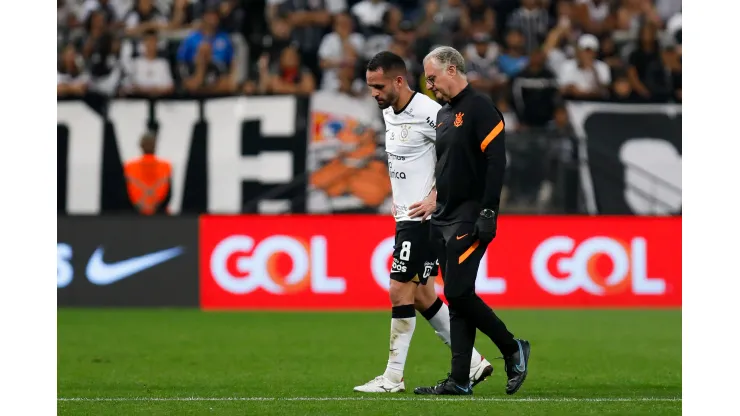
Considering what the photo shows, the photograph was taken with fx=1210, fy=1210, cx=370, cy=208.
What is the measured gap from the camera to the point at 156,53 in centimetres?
1895

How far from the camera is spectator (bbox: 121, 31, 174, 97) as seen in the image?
18.6 meters

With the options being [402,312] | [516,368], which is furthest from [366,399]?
[516,368]

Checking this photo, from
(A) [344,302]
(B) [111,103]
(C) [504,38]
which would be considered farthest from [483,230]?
(C) [504,38]

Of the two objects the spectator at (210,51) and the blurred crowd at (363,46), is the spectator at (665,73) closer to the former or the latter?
the blurred crowd at (363,46)

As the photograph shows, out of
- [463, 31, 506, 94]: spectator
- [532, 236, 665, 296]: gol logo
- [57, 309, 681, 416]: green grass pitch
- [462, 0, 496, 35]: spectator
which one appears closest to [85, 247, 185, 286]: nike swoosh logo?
[57, 309, 681, 416]: green grass pitch

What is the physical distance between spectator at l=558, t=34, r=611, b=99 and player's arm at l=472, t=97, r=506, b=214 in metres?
11.3

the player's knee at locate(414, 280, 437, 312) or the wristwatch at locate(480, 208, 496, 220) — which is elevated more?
the wristwatch at locate(480, 208, 496, 220)

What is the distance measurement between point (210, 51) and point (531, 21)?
531 centimetres

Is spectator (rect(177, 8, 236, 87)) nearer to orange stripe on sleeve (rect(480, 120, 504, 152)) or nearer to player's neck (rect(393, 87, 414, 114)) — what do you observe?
player's neck (rect(393, 87, 414, 114))

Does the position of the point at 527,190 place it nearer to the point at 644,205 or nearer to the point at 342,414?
the point at 644,205

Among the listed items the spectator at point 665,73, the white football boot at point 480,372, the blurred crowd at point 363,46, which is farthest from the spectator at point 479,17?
the white football boot at point 480,372

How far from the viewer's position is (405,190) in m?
8.17

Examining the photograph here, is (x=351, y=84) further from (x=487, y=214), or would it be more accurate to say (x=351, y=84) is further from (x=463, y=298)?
(x=487, y=214)

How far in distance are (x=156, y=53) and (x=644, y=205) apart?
784 centimetres
